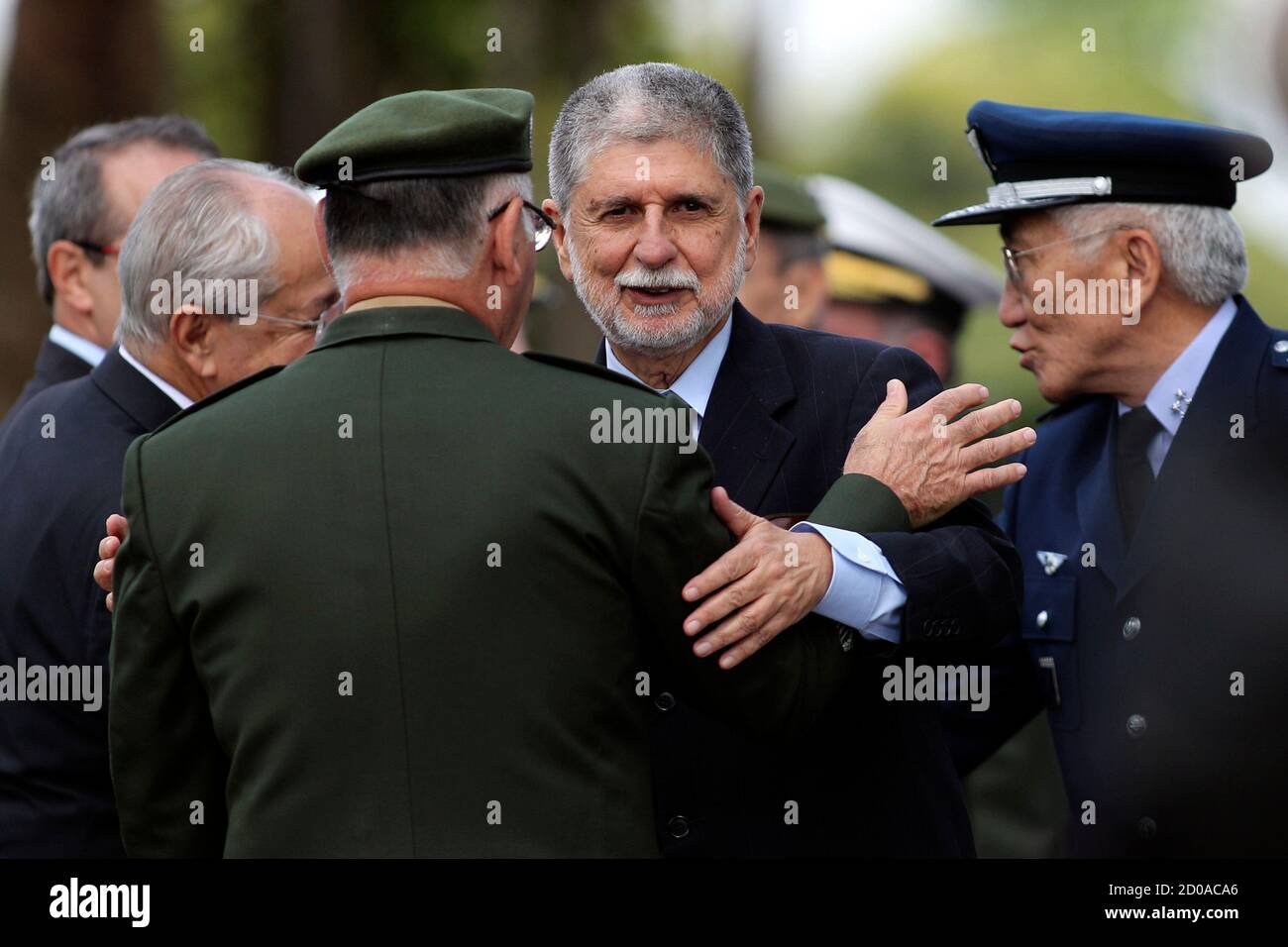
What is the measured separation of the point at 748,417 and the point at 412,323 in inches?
33.6

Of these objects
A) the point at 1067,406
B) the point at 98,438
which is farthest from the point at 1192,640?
the point at 98,438

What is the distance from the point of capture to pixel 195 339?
3654mm

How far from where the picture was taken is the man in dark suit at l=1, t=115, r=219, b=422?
4.73m

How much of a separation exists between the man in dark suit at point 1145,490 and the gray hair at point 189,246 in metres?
1.61

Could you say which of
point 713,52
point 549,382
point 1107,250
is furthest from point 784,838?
point 713,52

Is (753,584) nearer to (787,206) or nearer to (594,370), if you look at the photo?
(594,370)

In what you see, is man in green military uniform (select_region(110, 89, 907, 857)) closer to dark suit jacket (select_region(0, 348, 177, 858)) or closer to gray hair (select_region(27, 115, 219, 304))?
dark suit jacket (select_region(0, 348, 177, 858))

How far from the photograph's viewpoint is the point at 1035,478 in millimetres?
4016

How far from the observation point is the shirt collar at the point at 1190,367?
12.2 feet

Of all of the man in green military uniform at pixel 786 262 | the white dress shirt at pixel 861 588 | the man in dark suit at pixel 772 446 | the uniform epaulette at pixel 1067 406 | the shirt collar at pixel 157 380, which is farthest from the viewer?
the man in green military uniform at pixel 786 262

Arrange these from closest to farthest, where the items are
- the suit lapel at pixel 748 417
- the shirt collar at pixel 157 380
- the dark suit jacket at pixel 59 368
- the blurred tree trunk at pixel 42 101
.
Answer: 1. the suit lapel at pixel 748 417
2. the shirt collar at pixel 157 380
3. the dark suit jacket at pixel 59 368
4. the blurred tree trunk at pixel 42 101

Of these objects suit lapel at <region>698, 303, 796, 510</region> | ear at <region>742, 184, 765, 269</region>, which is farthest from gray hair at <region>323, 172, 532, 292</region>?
ear at <region>742, 184, 765, 269</region>

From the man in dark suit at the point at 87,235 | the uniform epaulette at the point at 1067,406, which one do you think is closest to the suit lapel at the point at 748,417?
the uniform epaulette at the point at 1067,406

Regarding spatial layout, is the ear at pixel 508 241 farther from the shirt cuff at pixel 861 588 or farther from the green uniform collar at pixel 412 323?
the shirt cuff at pixel 861 588
